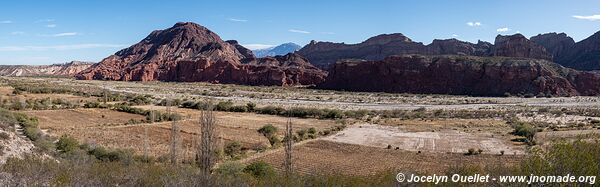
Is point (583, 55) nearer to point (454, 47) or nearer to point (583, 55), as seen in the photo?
point (583, 55)

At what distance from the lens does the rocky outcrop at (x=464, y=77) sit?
10544 cm

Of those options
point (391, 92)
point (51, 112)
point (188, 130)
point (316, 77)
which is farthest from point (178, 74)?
point (188, 130)

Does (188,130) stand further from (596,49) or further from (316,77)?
(596,49)

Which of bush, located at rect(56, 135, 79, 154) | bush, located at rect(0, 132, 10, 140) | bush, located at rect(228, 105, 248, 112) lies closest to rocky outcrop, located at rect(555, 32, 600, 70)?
bush, located at rect(228, 105, 248, 112)

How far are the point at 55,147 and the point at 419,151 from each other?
2157 cm

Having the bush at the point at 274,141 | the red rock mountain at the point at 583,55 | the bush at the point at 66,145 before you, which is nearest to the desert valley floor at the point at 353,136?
the bush at the point at 274,141

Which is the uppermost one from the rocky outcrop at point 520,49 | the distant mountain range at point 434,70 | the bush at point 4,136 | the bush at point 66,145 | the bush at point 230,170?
the rocky outcrop at point 520,49

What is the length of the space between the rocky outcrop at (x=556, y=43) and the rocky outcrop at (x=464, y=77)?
74.3m

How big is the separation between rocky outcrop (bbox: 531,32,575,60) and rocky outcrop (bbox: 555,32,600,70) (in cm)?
198

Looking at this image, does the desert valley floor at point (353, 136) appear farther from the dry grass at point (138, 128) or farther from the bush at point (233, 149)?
the bush at point (233, 149)

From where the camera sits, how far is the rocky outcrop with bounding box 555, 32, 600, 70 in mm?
153000

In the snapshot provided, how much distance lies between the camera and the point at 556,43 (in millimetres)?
188500

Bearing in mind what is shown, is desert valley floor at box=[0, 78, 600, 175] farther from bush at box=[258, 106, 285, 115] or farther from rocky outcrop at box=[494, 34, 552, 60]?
rocky outcrop at box=[494, 34, 552, 60]

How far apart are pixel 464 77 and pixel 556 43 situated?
97813 millimetres
